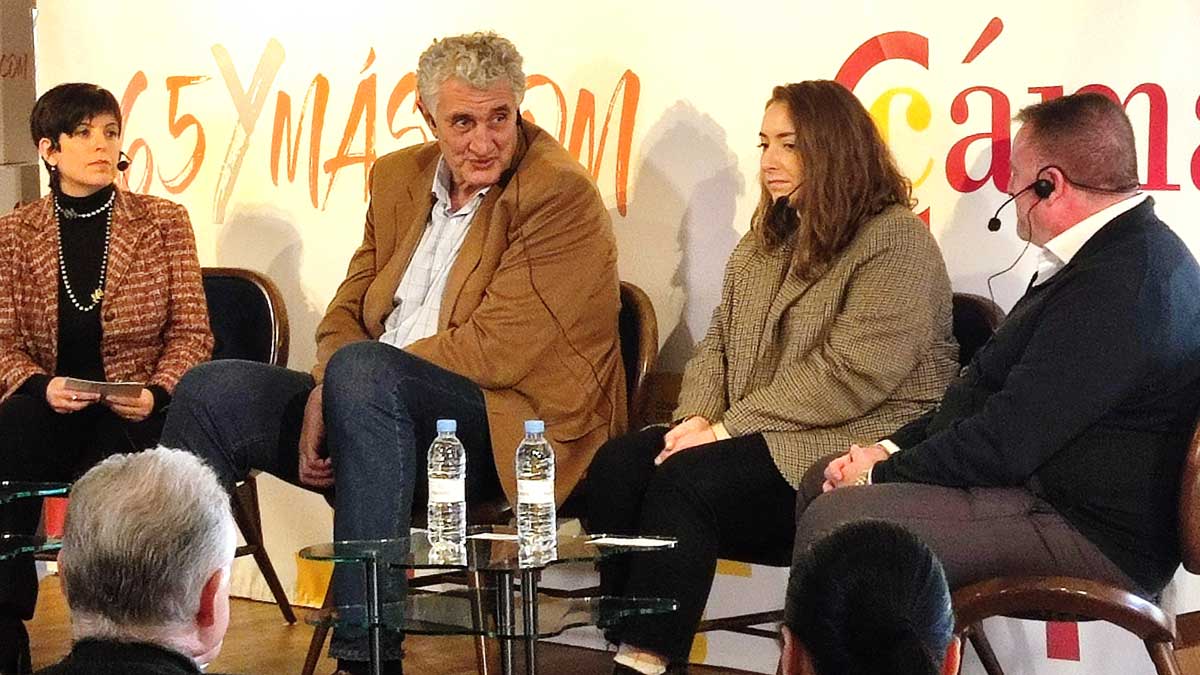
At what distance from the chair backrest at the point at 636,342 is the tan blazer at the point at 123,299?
1.02 meters

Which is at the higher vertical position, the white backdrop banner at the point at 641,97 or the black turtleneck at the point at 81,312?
the white backdrop banner at the point at 641,97

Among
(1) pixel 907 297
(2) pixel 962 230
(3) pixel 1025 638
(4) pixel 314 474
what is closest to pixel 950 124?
(2) pixel 962 230

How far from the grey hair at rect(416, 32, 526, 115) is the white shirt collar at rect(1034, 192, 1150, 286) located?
1.29 metres

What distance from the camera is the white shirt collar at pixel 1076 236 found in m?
2.48

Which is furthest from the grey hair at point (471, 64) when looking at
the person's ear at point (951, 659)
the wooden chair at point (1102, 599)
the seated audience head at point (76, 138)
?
the person's ear at point (951, 659)

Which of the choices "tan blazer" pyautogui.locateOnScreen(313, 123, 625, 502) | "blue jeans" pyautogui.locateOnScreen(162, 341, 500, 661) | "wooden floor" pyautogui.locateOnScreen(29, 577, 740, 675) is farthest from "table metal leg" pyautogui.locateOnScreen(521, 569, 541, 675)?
"wooden floor" pyautogui.locateOnScreen(29, 577, 740, 675)

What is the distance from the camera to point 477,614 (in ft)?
8.43

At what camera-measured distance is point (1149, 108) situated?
3.00m

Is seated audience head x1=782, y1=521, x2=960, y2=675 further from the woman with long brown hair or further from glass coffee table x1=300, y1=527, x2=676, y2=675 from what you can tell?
the woman with long brown hair

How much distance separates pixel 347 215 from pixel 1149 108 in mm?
2117

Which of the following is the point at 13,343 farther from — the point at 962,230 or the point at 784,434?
the point at 962,230

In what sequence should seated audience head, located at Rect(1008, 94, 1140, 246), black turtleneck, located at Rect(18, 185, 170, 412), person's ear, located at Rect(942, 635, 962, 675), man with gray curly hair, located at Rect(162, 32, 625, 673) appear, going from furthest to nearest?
black turtleneck, located at Rect(18, 185, 170, 412) < man with gray curly hair, located at Rect(162, 32, 625, 673) < seated audience head, located at Rect(1008, 94, 1140, 246) < person's ear, located at Rect(942, 635, 962, 675)

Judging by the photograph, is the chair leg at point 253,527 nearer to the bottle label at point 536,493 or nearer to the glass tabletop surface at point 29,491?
the glass tabletop surface at point 29,491

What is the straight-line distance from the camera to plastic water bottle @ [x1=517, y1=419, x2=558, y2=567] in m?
2.45
